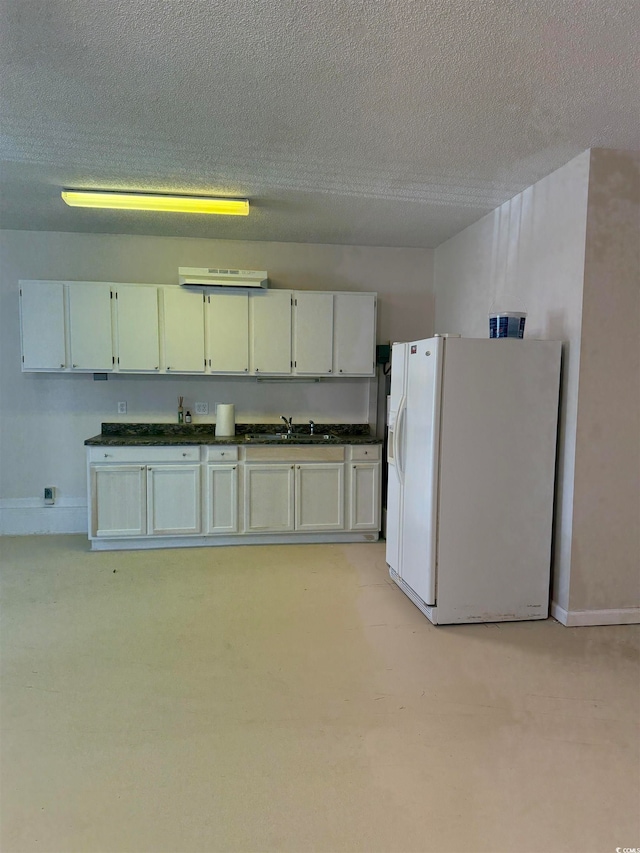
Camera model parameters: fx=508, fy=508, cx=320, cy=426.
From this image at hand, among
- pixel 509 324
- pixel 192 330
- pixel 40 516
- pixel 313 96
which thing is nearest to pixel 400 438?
pixel 509 324

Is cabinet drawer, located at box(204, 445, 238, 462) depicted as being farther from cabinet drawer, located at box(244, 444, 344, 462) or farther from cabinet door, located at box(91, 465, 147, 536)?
cabinet door, located at box(91, 465, 147, 536)

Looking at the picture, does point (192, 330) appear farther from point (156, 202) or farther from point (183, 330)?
point (156, 202)

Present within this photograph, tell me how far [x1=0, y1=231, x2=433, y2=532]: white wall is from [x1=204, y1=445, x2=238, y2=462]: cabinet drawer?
0.66 meters

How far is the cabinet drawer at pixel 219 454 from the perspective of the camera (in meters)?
4.35

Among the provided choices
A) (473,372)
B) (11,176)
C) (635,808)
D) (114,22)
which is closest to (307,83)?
(114,22)

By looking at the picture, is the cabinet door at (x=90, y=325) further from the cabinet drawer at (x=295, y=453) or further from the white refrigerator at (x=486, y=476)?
the white refrigerator at (x=486, y=476)

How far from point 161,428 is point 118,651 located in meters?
2.43

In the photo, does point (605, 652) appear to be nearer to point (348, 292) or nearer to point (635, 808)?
point (635, 808)

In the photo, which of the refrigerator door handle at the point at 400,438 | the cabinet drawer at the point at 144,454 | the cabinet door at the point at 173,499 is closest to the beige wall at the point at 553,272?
the refrigerator door handle at the point at 400,438

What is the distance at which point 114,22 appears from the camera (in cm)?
189

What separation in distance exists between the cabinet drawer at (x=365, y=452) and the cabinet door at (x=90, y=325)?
2279mm

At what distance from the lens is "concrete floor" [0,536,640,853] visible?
1.70 metres

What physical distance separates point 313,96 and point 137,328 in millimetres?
2688

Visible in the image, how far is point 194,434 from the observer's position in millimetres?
4840
